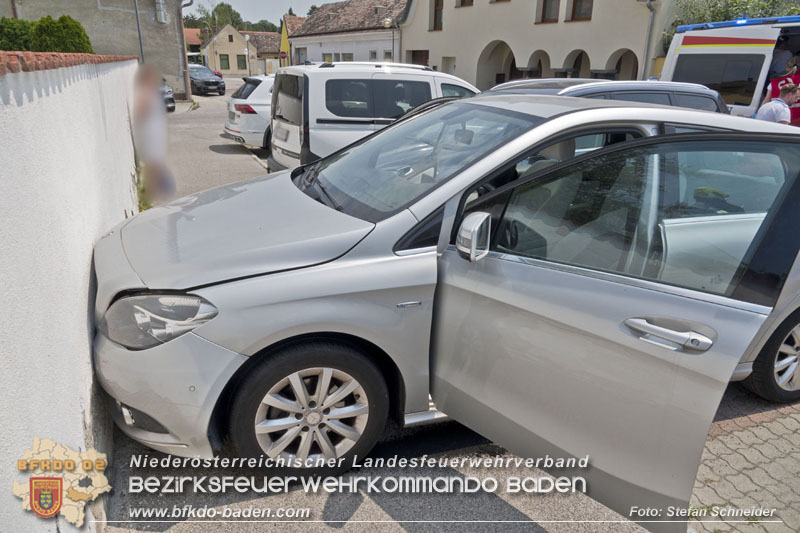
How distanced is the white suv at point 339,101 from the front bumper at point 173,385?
467 centimetres

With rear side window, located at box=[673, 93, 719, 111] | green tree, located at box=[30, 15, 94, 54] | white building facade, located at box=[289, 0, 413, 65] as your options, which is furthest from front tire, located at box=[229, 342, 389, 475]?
white building facade, located at box=[289, 0, 413, 65]

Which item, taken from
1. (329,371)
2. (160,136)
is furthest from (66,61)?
(160,136)

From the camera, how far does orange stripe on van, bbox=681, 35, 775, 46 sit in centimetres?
923

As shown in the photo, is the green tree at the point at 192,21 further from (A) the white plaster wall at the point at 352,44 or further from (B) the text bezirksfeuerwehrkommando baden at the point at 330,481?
(B) the text bezirksfeuerwehrkommando baden at the point at 330,481

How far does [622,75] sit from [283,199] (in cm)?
1843

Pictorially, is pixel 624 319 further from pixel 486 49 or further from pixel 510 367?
pixel 486 49

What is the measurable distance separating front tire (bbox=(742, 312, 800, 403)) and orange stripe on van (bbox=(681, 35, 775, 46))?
814 centimetres

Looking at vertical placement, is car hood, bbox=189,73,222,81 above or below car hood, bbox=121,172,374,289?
above

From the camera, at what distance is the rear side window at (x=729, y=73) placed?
9.46 metres

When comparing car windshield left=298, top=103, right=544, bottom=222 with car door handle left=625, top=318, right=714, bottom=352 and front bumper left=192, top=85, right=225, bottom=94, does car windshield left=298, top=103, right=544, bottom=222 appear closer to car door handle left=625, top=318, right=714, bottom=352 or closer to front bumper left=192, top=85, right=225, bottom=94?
car door handle left=625, top=318, right=714, bottom=352

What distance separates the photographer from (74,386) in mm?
2064

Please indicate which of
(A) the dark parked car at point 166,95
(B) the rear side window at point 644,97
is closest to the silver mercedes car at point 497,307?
(B) the rear side window at point 644,97

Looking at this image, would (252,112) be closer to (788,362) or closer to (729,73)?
(729,73)

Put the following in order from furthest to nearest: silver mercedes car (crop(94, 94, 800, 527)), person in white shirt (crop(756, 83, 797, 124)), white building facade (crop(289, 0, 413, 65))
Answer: white building facade (crop(289, 0, 413, 65))
person in white shirt (crop(756, 83, 797, 124))
silver mercedes car (crop(94, 94, 800, 527))
